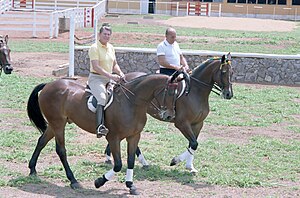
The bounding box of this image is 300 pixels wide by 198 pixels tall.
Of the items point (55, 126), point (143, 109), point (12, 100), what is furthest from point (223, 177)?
point (12, 100)

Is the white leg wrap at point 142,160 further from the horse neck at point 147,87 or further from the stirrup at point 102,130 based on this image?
the horse neck at point 147,87

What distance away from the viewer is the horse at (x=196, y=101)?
9125mm

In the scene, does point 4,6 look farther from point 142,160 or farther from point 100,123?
point 100,123

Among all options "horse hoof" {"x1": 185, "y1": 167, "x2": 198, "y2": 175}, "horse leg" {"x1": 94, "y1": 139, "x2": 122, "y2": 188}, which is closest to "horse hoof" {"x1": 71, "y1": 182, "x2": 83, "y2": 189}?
"horse leg" {"x1": 94, "y1": 139, "x2": 122, "y2": 188}

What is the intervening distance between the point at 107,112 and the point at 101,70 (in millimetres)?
543

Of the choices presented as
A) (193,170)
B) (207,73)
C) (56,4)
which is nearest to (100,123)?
(193,170)

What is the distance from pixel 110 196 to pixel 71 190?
0.56 meters

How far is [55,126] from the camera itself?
8375 millimetres

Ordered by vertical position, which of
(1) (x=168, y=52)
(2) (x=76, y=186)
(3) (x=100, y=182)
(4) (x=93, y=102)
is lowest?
(2) (x=76, y=186)

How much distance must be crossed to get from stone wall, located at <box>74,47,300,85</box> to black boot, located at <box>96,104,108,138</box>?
35.8 ft

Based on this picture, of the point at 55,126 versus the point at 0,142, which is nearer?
the point at 55,126

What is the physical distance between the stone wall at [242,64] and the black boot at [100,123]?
1092 cm

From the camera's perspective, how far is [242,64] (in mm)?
18781

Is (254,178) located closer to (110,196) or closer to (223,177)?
(223,177)
